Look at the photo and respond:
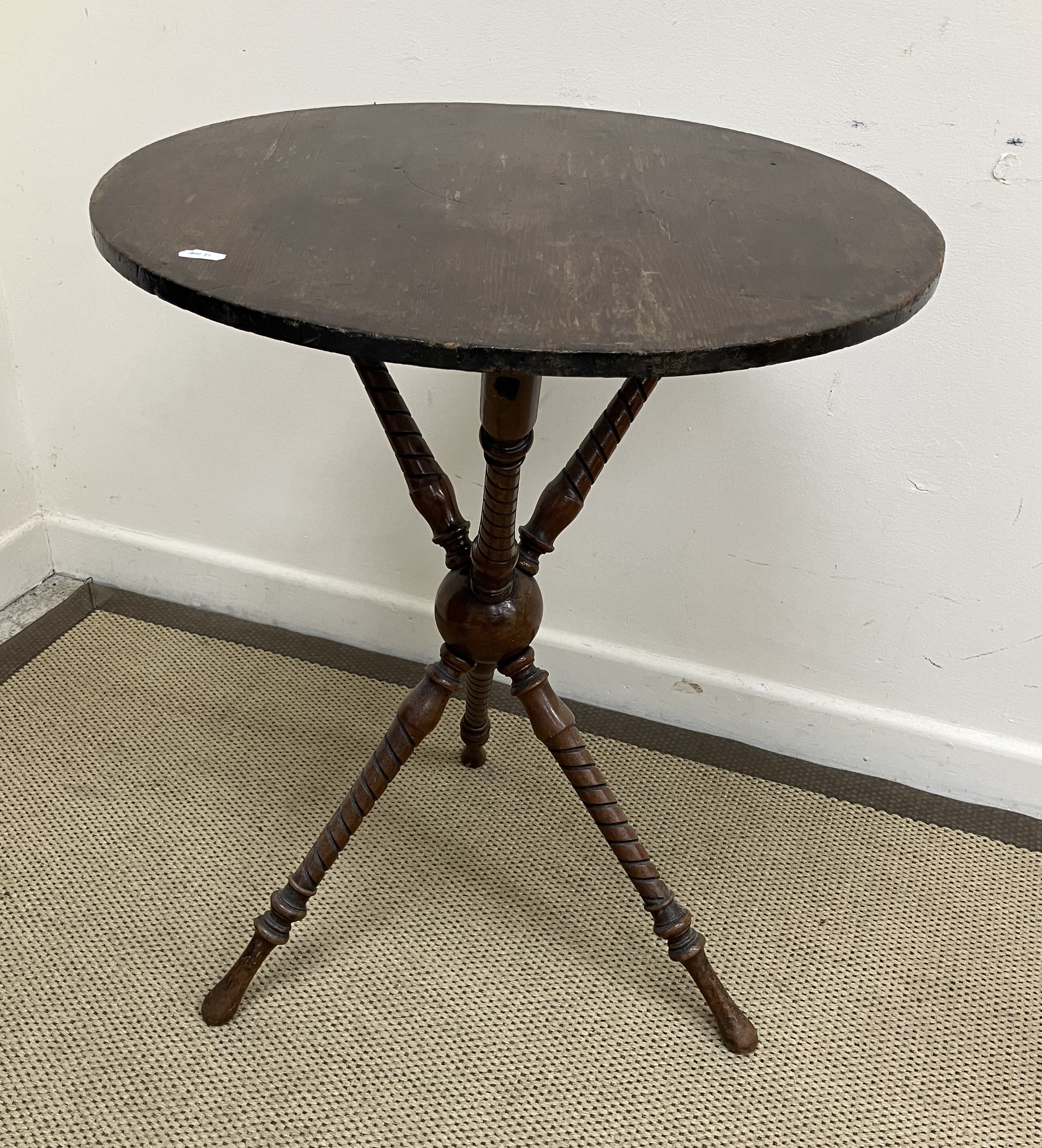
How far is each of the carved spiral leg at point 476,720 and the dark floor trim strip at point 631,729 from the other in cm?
15

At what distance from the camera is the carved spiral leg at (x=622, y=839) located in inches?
42.5

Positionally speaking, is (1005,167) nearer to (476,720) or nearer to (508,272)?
(508,272)

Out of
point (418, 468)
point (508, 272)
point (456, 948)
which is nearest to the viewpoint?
point (508, 272)

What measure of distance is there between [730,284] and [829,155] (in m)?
0.53

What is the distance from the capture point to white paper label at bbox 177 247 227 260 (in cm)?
76

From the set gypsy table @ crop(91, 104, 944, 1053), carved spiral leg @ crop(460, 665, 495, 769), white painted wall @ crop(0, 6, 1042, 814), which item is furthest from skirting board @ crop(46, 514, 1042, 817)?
gypsy table @ crop(91, 104, 944, 1053)

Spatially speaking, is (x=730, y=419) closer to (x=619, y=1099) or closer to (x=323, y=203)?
(x=323, y=203)

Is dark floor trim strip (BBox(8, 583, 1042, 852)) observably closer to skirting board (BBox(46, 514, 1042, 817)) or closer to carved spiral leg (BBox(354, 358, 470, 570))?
skirting board (BBox(46, 514, 1042, 817))

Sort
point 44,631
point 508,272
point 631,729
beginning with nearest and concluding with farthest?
1. point 508,272
2. point 631,729
3. point 44,631

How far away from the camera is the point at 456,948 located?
3.96 feet

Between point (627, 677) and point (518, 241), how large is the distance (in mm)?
881

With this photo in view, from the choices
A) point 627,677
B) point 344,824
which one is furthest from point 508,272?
point 627,677

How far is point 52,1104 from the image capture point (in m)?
1.02

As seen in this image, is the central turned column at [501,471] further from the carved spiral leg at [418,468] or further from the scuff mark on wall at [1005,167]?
the scuff mark on wall at [1005,167]
